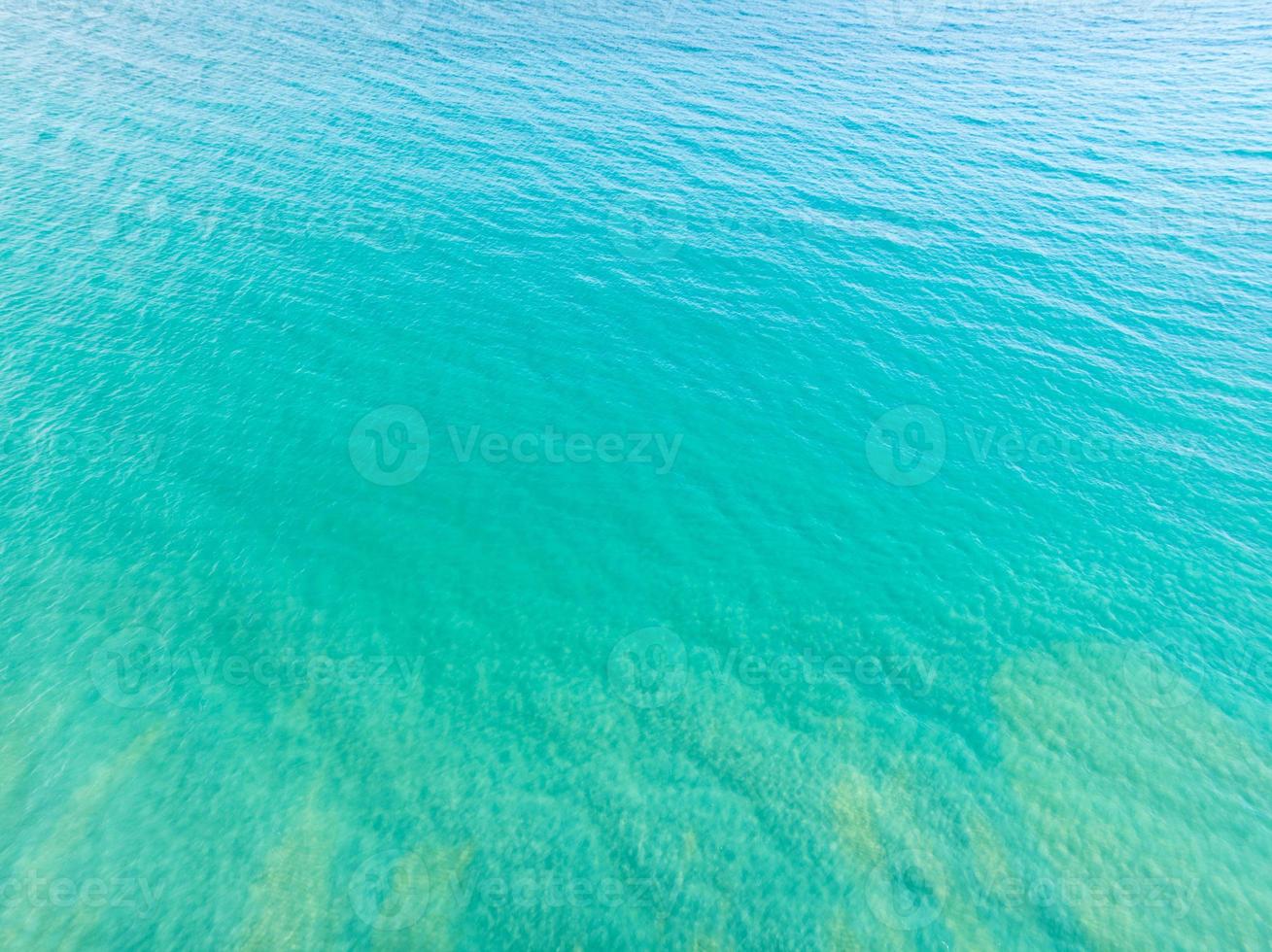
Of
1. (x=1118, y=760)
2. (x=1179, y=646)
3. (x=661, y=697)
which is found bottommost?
(x=661, y=697)

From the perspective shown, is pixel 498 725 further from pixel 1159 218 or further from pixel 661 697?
pixel 1159 218

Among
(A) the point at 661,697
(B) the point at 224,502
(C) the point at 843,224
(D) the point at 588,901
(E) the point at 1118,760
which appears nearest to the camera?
(D) the point at 588,901

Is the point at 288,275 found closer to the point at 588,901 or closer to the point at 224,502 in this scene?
the point at 224,502

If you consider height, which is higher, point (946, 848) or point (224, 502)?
point (946, 848)

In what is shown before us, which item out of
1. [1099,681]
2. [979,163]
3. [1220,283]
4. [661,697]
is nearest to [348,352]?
[661,697]

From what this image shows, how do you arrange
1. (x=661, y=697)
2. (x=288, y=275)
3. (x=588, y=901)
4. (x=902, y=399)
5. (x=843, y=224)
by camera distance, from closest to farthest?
(x=588, y=901) < (x=661, y=697) < (x=902, y=399) < (x=288, y=275) < (x=843, y=224)

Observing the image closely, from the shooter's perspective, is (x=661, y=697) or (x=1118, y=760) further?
(x=661, y=697)
